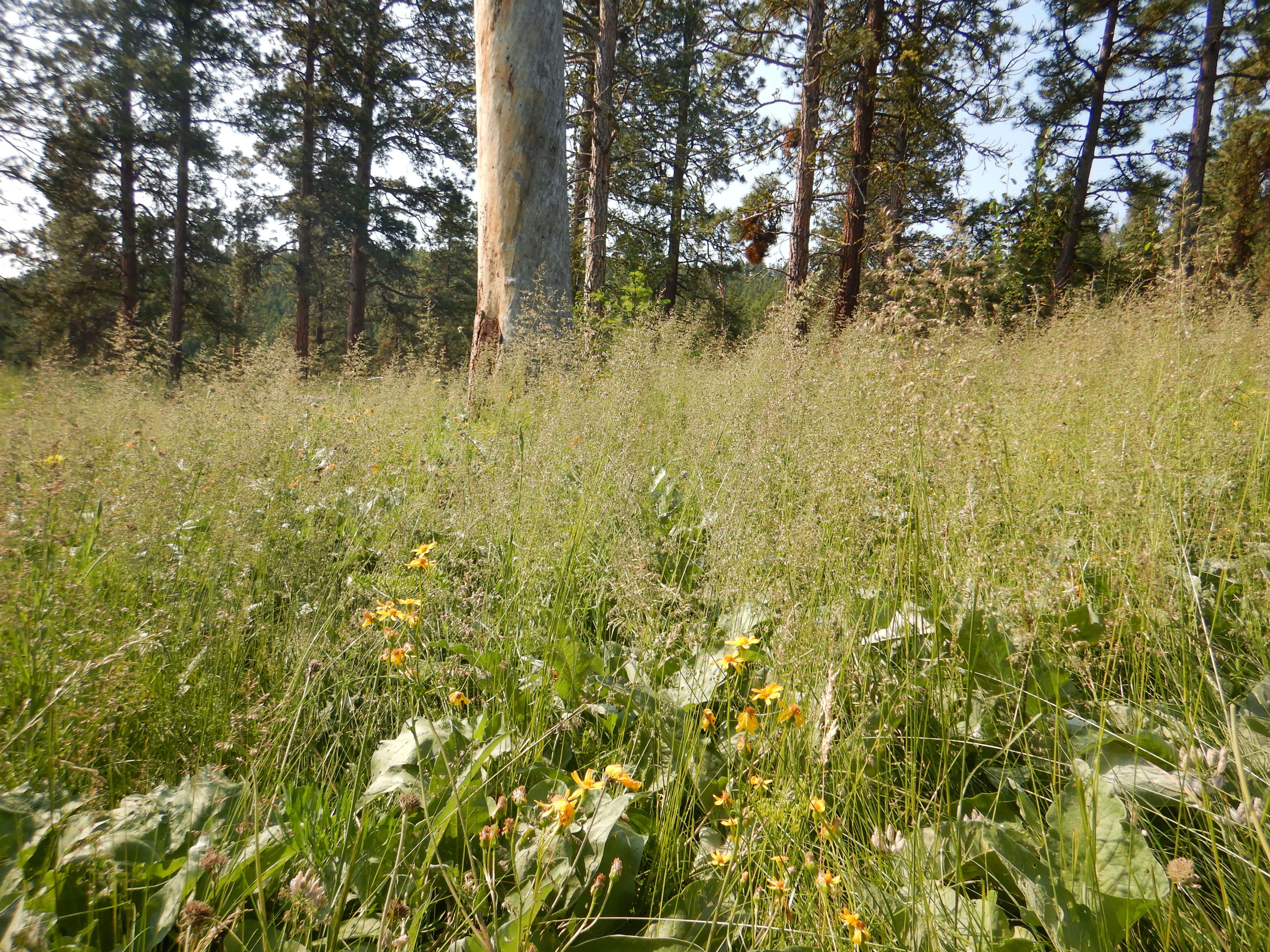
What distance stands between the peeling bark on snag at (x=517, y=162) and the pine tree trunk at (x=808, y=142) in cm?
286

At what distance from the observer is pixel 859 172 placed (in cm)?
677

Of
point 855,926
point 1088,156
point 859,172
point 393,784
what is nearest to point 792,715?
point 855,926

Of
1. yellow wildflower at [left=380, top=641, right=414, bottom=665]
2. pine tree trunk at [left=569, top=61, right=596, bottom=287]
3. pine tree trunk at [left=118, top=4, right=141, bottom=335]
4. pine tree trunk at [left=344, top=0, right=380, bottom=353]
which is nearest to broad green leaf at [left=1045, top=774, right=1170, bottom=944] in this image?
yellow wildflower at [left=380, top=641, right=414, bottom=665]

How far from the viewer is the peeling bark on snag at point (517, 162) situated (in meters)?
4.23

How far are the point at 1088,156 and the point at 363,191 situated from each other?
50.0ft

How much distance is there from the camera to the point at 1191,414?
239 centimetres

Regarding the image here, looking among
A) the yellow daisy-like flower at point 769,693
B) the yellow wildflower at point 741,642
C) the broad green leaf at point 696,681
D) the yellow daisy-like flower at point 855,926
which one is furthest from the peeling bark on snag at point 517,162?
the yellow daisy-like flower at point 855,926

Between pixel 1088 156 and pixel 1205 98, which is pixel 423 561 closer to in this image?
pixel 1205 98

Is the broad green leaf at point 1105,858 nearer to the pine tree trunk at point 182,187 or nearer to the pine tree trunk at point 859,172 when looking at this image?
the pine tree trunk at point 859,172

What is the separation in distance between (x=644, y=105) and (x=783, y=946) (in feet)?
47.4

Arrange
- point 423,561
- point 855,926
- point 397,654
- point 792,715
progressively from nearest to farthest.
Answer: point 855,926 → point 792,715 → point 397,654 → point 423,561

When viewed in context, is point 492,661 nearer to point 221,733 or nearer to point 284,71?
point 221,733

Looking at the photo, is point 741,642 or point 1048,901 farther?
point 741,642

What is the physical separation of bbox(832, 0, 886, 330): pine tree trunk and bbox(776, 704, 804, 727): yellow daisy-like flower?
595 centimetres
